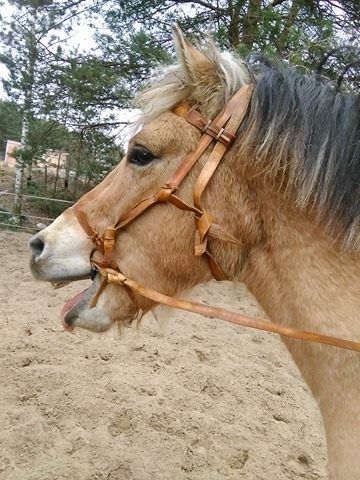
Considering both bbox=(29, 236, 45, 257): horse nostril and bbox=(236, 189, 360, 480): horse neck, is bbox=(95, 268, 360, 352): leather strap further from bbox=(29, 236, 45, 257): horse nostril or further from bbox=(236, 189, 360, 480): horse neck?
bbox=(29, 236, 45, 257): horse nostril

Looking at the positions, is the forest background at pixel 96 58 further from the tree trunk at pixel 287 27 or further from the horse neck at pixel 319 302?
the horse neck at pixel 319 302

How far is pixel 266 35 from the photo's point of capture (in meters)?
6.00

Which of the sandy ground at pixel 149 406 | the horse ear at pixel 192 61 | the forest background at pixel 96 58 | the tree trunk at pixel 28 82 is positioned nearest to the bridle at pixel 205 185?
the horse ear at pixel 192 61

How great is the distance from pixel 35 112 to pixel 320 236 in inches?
396

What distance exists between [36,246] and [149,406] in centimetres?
220

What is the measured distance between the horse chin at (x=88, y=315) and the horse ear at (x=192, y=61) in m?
0.84

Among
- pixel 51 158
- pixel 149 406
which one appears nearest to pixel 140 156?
pixel 149 406

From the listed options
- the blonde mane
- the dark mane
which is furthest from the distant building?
the dark mane

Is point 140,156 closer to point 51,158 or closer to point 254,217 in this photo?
point 254,217

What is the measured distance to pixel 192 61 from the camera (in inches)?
62.2

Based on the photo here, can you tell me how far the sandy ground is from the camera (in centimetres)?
294

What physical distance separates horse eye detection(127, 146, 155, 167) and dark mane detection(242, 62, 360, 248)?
35 centimetres

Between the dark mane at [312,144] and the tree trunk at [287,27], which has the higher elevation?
the tree trunk at [287,27]

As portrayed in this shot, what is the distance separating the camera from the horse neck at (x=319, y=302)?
1.38 metres
